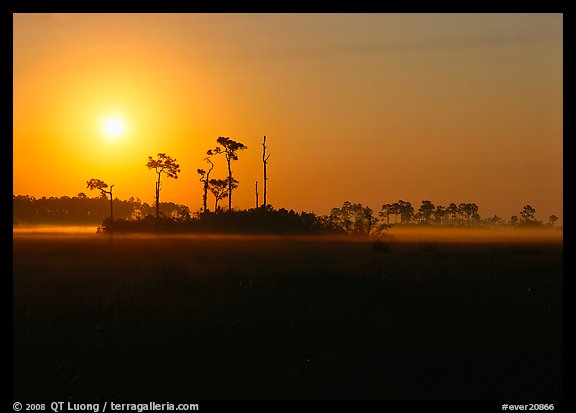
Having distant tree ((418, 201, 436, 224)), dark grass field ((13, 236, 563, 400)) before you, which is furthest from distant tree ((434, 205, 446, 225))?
dark grass field ((13, 236, 563, 400))

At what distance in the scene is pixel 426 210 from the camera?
570 ft

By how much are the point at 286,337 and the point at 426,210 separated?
164 m

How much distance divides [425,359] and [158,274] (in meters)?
10.7

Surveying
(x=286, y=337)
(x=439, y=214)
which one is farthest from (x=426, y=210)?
(x=286, y=337)

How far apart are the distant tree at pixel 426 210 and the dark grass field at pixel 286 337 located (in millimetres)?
153881

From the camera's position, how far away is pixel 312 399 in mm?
11445

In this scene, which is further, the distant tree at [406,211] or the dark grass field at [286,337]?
the distant tree at [406,211]

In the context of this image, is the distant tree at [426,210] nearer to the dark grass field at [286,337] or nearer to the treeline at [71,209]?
the treeline at [71,209]

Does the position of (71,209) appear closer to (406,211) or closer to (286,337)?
(406,211)

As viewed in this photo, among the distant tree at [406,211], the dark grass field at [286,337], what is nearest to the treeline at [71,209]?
the distant tree at [406,211]

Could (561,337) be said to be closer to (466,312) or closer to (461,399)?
(466,312)

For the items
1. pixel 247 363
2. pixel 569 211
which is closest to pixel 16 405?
pixel 247 363

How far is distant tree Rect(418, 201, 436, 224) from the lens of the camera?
6762 inches

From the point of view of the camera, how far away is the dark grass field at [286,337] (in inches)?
461
